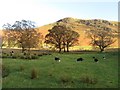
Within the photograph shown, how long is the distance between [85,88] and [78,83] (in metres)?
1.92

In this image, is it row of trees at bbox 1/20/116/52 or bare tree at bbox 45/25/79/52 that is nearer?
row of trees at bbox 1/20/116/52

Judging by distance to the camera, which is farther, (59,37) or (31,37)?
Answer: (59,37)

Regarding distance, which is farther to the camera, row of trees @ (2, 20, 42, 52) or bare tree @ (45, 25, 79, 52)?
bare tree @ (45, 25, 79, 52)

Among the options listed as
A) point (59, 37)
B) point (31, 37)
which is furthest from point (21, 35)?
point (59, 37)

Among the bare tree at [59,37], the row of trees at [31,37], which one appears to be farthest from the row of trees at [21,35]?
the bare tree at [59,37]

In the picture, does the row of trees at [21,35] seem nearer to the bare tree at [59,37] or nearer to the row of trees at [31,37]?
the row of trees at [31,37]

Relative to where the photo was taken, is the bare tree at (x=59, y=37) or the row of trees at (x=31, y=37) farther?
the bare tree at (x=59, y=37)

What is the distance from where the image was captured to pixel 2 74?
2922cm

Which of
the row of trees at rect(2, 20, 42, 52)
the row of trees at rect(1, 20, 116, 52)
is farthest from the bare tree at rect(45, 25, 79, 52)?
the row of trees at rect(2, 20, 42, 52)

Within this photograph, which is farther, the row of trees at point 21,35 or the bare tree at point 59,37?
the bare tree at point 59,37

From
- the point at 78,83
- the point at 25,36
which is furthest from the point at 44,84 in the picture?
the point at 25,36

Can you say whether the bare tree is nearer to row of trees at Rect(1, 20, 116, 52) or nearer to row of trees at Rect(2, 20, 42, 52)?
row of trees at Rect(1, 20, 116, 52)

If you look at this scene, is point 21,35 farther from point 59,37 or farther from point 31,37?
point 59,37

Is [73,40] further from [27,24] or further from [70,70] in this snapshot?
[70,70]
